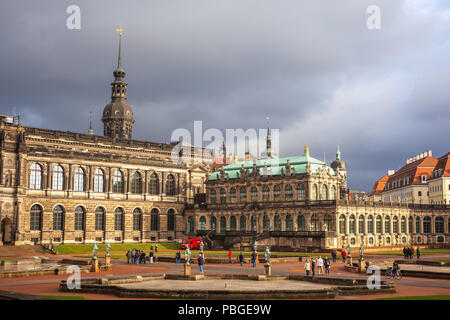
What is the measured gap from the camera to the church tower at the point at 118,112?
404ft

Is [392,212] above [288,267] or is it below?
above

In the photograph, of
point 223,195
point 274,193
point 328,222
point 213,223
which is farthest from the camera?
point 223,195

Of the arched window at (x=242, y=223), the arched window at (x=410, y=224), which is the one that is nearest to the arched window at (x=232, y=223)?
the arched window at (x=242, y=223)

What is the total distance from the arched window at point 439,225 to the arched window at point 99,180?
209ft

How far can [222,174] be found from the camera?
373 ft

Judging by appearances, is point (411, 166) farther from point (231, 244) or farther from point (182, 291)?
point (182, 291)

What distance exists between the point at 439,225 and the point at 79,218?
67.5 meters

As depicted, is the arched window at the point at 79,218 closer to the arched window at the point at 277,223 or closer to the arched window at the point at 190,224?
the arched window at the point at 190,224

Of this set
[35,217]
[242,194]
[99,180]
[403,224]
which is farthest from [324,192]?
[35,217]

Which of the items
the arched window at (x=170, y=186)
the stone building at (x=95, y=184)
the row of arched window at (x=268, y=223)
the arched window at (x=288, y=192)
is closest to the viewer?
the stone building at (x=95, y=184)

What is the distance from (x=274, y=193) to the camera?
10419 centimetres

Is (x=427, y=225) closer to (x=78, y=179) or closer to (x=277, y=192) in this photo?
(x=277, y=192)

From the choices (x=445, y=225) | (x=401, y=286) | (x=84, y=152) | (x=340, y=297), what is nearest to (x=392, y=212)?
(x=445, y=225)

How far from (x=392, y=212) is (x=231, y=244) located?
30736 millimetres
